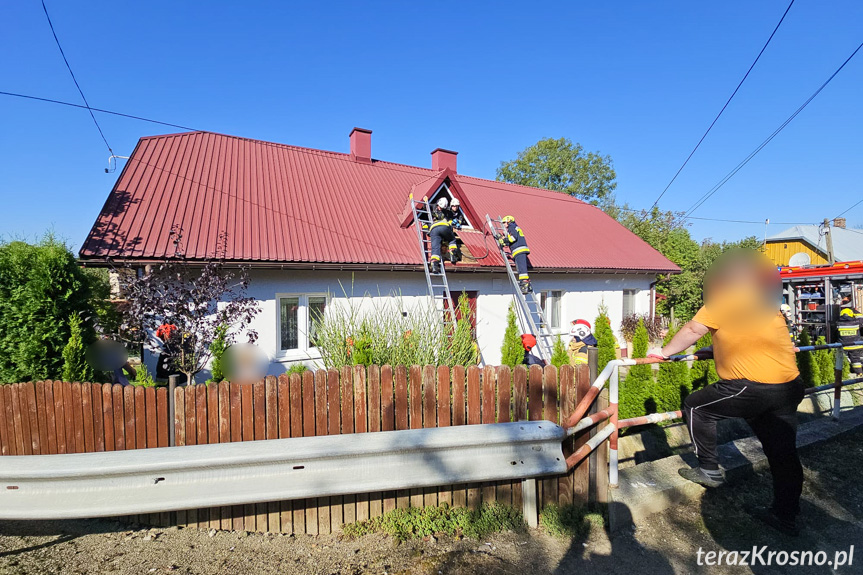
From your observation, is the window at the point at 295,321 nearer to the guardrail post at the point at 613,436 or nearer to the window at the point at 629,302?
the guardrail post at the point at 613,436

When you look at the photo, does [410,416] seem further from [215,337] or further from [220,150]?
[220,150]

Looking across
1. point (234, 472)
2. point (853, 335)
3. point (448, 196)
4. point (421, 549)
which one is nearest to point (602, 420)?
point (421, 549)

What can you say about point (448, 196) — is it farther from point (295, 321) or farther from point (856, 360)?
point (856, 360)

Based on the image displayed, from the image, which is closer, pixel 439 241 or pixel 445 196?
pixel 439 241

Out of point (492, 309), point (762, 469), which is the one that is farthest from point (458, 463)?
point (492, 309)

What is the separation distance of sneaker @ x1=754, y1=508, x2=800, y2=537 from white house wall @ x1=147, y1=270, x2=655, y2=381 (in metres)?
3.52

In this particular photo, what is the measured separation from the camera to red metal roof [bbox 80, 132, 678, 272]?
26.7 ft

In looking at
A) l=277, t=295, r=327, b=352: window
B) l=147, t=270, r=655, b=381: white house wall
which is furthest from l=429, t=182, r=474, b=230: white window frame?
l=277, t=295, r=327, b=352: window

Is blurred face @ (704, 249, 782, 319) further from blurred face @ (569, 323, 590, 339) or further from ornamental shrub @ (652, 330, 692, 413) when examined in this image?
ornamental shrub @ (652, 330, 692, 413)

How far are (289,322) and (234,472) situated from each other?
6.31 m

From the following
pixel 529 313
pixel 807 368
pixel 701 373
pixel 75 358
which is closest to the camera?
pixel 75 358

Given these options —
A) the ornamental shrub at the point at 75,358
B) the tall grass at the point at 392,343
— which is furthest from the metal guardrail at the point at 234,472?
the ornamental shrub at the point at 75,358

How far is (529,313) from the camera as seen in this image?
9320mm

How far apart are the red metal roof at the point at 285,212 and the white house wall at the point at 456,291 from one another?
455 mm
